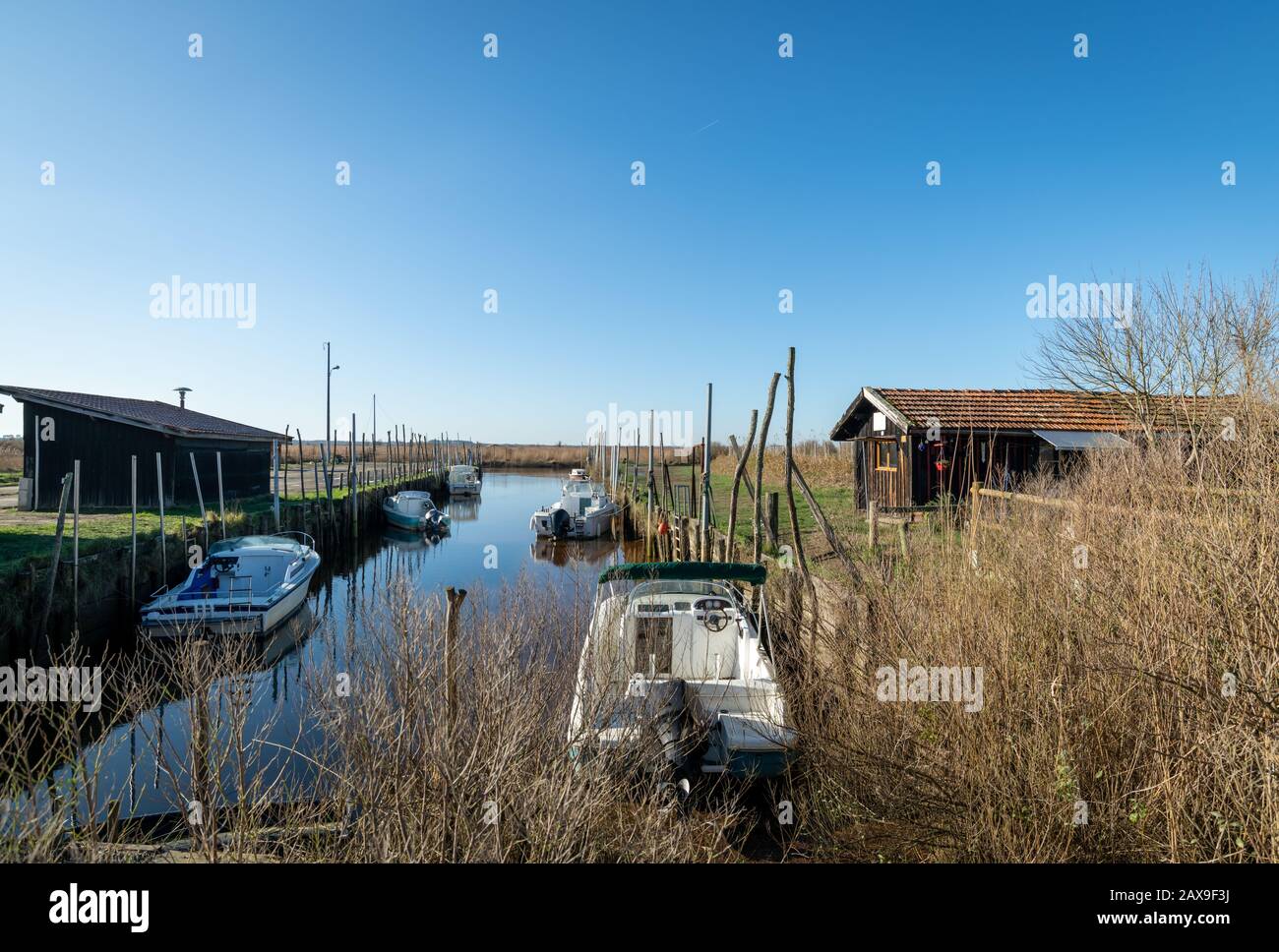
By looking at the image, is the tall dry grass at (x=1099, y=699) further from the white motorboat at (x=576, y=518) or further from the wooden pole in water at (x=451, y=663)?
the white motorboat at (x=576, y=518)

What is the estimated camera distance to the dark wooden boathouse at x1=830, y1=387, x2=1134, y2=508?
16.3 m

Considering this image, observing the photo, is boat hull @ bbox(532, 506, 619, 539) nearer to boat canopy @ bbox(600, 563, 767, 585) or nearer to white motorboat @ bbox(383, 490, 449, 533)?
white motorboat @ bbox(383, 490, 449, 533)

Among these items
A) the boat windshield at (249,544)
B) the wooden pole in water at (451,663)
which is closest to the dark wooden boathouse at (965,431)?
the wooden pole in water at (451,663)

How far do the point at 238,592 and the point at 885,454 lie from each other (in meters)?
15.8

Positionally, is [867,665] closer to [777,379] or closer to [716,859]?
[716,859]

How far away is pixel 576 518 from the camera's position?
1045 inches

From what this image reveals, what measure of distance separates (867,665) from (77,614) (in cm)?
1242

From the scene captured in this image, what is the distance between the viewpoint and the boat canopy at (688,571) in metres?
6.65

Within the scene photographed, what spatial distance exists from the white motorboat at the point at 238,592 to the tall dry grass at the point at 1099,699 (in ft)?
29.3

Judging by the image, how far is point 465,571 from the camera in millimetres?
20469

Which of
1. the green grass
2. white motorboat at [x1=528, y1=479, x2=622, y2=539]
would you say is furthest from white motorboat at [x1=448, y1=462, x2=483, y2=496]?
the green grass

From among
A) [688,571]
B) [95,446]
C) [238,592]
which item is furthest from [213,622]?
[95,446]
